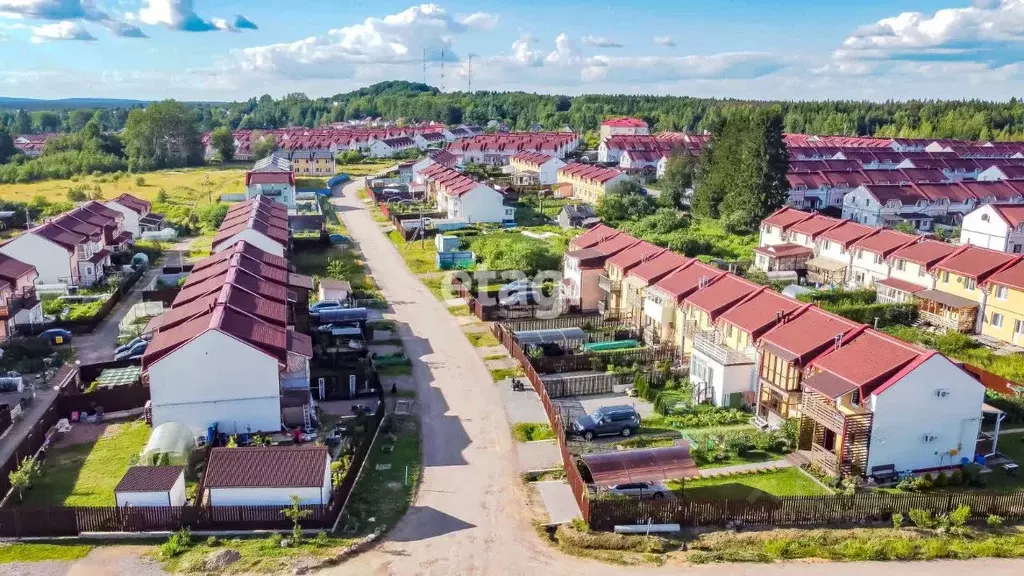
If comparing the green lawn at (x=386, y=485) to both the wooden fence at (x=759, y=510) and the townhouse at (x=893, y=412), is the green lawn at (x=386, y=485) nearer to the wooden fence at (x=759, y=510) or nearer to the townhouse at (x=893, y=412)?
the wooden fence at (x=759, y=510)

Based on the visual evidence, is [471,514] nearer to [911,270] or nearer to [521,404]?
[521,404]

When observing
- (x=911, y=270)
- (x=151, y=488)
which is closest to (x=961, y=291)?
(x=911, y=270)

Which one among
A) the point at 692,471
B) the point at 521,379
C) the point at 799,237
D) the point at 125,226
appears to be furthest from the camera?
the point at 125,226

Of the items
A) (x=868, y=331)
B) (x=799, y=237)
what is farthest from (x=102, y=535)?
(x=799, y=237)

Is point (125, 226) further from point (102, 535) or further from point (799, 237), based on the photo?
point (799, 237)

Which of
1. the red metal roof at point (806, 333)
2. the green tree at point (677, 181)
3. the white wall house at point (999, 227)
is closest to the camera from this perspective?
the red metal roof at point (806, 333)

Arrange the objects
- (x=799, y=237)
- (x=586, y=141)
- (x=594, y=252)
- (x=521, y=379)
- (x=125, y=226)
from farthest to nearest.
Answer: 1. (x=586, y=141)
2. (x=125, y=226)
3. (x=799, y=237)
4. (x=594, y=252)
5. (x=521, y=379)

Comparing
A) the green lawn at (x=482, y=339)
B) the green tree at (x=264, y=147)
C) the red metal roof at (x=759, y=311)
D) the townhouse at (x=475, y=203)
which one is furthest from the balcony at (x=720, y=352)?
the green tree at (x=264, y=147)
